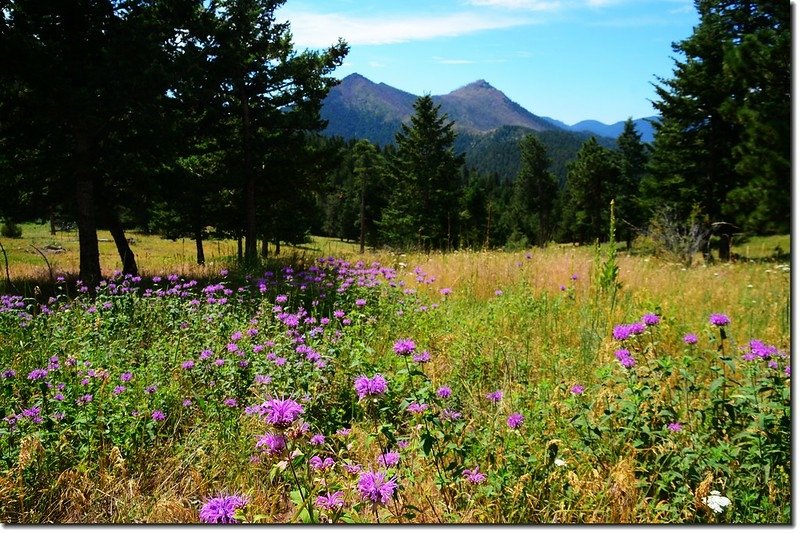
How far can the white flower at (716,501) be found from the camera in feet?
5.74

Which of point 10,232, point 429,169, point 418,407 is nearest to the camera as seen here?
point 418,407

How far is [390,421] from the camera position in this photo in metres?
2.68

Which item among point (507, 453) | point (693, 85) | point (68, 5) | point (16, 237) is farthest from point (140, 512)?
point (16, 237)

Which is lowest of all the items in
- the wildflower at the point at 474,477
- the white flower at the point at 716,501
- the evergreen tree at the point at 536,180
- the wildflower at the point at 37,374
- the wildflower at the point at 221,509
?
the white flower at the point at 716,501

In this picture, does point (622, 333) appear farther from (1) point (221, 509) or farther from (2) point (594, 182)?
(2) point (594, 182)

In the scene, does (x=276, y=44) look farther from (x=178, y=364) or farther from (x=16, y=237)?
(x=16, y=237)

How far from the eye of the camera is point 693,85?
5332 millimetres

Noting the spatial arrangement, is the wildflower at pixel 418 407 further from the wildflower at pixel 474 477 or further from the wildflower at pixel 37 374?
the wildflower at pixel 37 374

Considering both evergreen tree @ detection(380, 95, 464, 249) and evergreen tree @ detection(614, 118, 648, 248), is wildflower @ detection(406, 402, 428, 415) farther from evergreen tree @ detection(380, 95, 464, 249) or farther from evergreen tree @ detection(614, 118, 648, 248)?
evergreen tree @ detection(614, 118, 648, 248)

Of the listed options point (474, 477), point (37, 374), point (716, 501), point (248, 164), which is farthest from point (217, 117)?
point (716, 501)

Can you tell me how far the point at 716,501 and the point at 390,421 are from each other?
1.57 meters

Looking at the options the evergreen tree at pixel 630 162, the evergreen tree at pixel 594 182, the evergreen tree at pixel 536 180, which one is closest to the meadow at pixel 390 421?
the evergreen tree at pixel 594 182

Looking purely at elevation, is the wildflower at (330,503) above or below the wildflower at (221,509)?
below

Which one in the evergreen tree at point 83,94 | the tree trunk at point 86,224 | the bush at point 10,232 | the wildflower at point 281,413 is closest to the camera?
the wildflower at point 281,413
